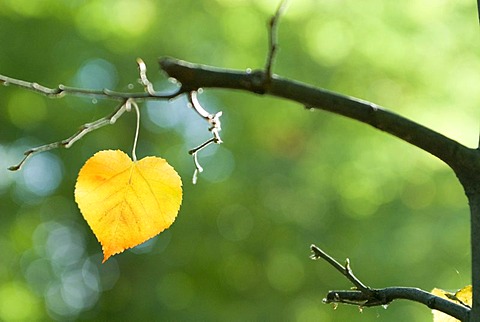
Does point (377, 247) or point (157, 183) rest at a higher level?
point (157, 183)

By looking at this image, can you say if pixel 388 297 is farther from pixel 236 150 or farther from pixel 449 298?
pixel 236 150

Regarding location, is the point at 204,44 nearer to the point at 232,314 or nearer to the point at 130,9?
the point at 130,9

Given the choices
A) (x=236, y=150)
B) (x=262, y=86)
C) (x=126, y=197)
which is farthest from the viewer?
(x=236, y=150)

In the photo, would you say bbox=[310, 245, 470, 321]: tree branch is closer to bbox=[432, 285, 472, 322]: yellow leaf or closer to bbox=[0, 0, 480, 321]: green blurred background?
bbox=[432, 285, 472, 322]: yellow leaf

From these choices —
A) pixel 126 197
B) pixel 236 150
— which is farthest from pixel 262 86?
pixel 236 150

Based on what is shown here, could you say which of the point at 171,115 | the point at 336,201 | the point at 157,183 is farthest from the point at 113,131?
the point at 157,183
